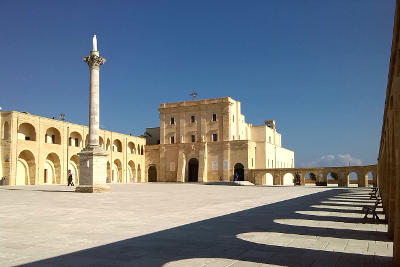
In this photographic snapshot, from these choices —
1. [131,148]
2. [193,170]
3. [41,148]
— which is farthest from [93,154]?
[131,148]

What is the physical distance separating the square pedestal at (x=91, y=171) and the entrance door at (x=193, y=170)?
100ft

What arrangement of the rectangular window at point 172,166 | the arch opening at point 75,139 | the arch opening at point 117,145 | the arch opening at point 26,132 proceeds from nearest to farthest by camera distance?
the arch opening at point 26,132
the arch opening at point 75,139
the arch opening at point 117,145
the rectangular window at point 172,166

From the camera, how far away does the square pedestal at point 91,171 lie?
23109mm

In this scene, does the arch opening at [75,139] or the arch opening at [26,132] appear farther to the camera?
the arch opening at [75,139]

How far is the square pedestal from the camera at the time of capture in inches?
910

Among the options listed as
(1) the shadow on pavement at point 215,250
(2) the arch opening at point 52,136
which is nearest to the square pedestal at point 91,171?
(1) the shadow on pavement at point 215,250

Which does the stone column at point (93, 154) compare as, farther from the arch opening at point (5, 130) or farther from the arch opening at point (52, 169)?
the arch opening at point (52, 169)

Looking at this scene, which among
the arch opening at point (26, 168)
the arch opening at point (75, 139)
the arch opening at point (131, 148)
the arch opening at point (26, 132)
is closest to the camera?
the arch opening at point (26, 168)

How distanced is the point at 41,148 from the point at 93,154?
18.6 metres

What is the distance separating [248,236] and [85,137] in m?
42.4

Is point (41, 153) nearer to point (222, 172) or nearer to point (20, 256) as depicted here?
point (222, 172)

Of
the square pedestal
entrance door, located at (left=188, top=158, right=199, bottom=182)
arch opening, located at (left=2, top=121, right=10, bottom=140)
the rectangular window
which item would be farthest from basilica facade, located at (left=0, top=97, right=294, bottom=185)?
the square pedestal

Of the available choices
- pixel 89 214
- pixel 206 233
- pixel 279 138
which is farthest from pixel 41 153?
pixel 279 138

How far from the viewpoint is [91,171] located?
75.8 feet
